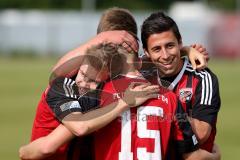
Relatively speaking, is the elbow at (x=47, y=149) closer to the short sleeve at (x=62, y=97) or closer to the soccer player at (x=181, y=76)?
the short sleeve at (x=62, y=97)

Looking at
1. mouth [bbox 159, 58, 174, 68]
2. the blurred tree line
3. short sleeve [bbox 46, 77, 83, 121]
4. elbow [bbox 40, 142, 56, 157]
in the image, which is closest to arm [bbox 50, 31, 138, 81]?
short sleeve [bbox 46, 77, 83, 121]

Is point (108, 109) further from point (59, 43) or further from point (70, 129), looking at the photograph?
point (59, 43)

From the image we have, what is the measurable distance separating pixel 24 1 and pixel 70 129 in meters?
68.2

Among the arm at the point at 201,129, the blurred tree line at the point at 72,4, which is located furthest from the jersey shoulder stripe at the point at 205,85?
the blurred tree line at the point at 72,4

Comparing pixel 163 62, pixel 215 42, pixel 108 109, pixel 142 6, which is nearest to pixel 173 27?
pixel 163 62

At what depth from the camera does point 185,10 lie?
62781mm

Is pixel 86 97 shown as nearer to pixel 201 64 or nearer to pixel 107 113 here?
pixel 107 113

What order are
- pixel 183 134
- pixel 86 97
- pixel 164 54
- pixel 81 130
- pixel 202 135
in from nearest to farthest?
pixel 81 130 → pixel 86 97 → pixel 183 134 → pixel 202 135 → pixel 164 54

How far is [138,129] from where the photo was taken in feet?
17.4

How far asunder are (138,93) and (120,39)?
1.36ft

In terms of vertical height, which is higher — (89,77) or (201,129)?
(89,77)

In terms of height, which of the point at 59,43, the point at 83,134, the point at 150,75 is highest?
the point at 150,75

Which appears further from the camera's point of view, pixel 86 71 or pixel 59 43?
pixel 59 43

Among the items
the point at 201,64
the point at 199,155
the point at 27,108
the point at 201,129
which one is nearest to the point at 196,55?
the point at 201,64
